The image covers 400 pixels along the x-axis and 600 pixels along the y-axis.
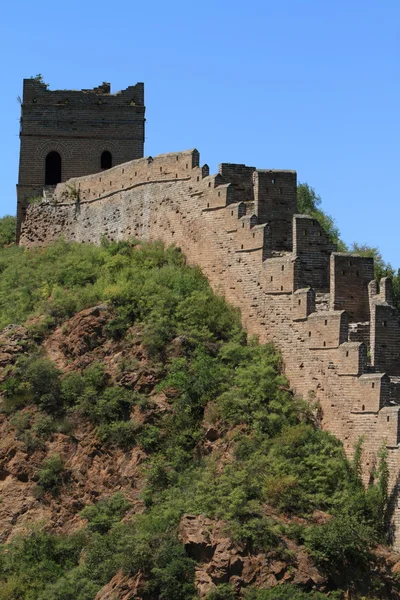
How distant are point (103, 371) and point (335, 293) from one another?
5.46m

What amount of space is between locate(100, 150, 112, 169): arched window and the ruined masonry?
15.5 feet

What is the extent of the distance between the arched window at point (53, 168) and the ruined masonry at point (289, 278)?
17.2 feet

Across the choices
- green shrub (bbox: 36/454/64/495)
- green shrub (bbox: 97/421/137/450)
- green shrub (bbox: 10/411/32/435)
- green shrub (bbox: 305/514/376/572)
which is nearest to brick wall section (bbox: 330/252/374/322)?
green shrub (bbox: 97/421/137/450)

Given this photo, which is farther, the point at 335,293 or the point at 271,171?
the point at 271,171

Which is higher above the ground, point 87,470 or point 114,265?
point 114,265

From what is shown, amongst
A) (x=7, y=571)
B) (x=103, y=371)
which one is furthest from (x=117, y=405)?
(x=7, y=571)

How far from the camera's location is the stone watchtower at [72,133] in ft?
173

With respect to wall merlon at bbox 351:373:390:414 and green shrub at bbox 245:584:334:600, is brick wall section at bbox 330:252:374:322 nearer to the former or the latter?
wall merlon at bbox 351:373:390:414

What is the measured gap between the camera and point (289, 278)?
133 feet

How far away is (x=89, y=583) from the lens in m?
35.5

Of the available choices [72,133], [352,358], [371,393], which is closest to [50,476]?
[352,358]

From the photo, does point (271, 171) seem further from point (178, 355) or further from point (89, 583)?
point (89, 583)

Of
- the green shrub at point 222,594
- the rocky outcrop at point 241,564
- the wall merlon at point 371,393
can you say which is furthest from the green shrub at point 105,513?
the wall merlon at point 371,393

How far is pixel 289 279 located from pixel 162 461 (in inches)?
201
